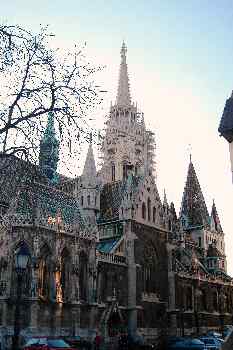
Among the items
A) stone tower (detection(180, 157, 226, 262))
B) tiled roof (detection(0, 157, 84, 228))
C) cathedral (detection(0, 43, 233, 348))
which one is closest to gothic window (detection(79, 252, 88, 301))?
cathedral (detection(0, 43, 233, 348))

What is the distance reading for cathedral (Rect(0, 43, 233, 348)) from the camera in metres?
31.6

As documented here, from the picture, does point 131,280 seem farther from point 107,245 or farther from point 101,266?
point 107,245

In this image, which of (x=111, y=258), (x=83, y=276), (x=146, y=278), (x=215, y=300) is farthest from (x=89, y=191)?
(x=215, y=300)

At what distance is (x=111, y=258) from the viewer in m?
39.2

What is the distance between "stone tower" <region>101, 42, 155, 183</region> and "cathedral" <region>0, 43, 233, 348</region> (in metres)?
16.4

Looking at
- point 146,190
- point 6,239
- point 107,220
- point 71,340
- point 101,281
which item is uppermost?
point 146,190

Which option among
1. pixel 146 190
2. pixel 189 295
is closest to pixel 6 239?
pixel 146 190

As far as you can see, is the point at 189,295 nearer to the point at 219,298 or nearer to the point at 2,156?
the point at 219,298

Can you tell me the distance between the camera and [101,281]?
124ft

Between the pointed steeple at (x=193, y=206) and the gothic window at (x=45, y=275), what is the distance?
38640mm

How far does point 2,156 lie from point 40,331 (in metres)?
21.0

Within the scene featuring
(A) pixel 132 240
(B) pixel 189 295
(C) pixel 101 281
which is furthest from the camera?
(B) pixel 189 295

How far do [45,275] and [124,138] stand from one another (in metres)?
41.4

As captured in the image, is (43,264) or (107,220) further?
(107,220)
